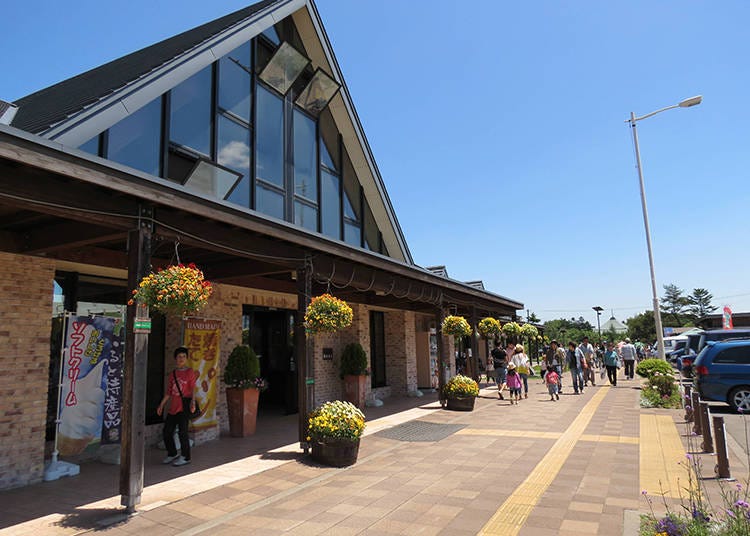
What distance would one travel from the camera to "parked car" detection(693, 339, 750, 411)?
35.0 feet

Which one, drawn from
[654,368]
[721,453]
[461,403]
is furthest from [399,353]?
[721,453]

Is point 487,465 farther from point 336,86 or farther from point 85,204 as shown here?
point 336,86

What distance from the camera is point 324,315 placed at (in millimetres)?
7219

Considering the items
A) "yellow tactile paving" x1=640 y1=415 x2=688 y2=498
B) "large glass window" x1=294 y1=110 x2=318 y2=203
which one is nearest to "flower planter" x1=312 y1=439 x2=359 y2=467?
"yellow tactile paving" x1=640 y1=415 x2=688 y2=498

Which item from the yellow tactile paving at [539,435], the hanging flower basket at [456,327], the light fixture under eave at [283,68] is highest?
the light fixture under eave at [283,68]

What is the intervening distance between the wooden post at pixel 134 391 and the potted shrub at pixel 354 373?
7.56m

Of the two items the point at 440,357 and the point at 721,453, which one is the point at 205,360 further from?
the point at 721,453

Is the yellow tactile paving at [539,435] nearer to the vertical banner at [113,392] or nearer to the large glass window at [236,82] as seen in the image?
the vertical banner at [113,392]

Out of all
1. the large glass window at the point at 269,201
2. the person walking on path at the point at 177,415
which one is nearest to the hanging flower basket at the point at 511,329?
the large glass window at the point at 269,201

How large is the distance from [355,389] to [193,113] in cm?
749

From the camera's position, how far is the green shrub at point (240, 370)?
8.74 meters

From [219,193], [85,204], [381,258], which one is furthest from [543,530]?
[219,193]

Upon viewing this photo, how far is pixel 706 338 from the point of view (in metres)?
15.8

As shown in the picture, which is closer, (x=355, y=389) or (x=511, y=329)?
(x=355, y=389)
